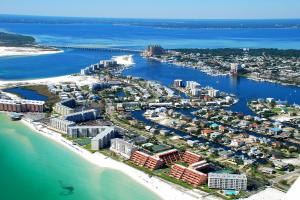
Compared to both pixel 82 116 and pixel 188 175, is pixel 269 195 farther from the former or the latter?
pixel 82 116

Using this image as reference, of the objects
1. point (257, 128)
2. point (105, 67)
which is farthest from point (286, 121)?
point (105, 67)

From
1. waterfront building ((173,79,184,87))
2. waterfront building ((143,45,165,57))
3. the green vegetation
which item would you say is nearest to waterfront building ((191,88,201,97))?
waterfront building ((173,79,184,87))

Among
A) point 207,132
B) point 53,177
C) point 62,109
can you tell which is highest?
point 62,109

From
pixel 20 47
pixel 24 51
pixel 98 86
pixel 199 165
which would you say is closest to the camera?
pixel 199 165

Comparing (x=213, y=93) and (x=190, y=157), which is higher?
(x=190, y=157)

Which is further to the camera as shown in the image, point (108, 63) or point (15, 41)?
point (15, 41)

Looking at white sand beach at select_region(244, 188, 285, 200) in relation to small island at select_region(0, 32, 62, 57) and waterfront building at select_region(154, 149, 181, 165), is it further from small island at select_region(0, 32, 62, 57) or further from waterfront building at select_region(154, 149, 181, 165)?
small island at select_region(0, 32, 62, 57)

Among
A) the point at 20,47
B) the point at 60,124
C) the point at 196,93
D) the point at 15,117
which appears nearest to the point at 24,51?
the point at 20,47
